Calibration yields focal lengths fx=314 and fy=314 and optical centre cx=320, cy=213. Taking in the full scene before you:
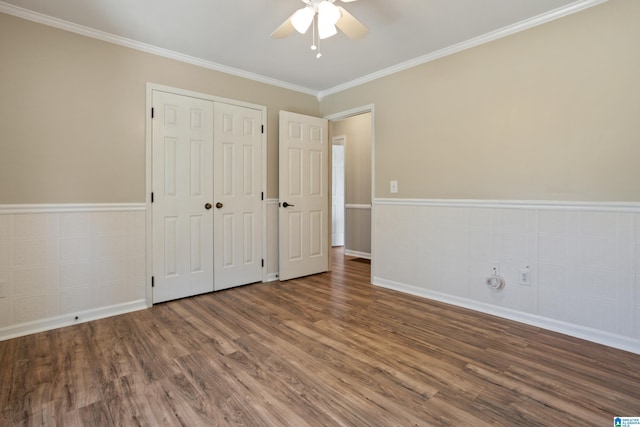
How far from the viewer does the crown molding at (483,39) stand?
7.64ft

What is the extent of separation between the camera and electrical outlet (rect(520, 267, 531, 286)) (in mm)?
2607

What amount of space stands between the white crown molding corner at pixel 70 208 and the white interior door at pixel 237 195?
83cm

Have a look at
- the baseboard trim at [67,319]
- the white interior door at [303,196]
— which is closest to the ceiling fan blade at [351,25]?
the white interior door at [303,196]

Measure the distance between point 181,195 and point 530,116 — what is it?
3263 mm

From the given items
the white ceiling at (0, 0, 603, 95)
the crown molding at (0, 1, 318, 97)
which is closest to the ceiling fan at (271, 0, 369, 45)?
the white ceiling at (0, 0, 603, 95)

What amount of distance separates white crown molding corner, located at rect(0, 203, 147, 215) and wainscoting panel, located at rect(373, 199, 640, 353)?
104 inches

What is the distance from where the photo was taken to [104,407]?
1588mm

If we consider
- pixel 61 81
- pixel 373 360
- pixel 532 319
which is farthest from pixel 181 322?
pixel 532 319

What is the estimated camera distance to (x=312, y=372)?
6.22 feet

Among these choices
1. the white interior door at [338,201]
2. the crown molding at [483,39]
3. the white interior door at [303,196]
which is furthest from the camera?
the white interior door at [338,201]

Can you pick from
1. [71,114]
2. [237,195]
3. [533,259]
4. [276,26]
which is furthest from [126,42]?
[533,259]

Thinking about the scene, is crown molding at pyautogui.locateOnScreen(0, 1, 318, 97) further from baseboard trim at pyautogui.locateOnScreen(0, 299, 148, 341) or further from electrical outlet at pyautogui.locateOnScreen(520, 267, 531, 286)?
electrical outlet at pyautogui.locateOnScreen(520, 267, 531, 286)

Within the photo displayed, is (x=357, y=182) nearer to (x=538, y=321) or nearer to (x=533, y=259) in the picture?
(x=533, y=259)

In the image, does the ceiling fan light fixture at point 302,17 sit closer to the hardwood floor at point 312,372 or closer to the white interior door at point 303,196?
the white interior door at point 303,196
